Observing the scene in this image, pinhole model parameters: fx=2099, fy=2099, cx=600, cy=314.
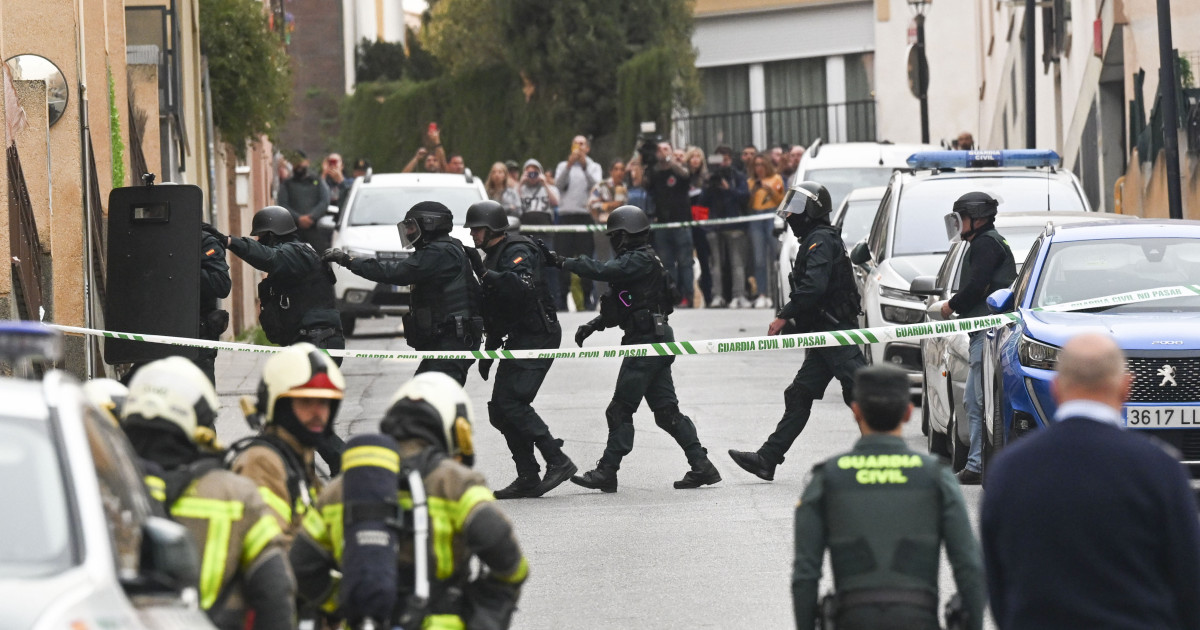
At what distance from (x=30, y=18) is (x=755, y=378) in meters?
6.96

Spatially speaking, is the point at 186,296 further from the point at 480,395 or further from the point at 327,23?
the point at 327,23

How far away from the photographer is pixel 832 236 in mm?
12828

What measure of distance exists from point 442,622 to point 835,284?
24.7ft

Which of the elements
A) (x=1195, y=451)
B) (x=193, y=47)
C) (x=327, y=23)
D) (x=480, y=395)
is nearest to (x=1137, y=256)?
(x=1195, y=451)

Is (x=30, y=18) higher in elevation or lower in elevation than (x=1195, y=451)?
higher

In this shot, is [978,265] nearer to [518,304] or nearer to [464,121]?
[518,304]

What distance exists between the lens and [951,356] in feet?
43.0

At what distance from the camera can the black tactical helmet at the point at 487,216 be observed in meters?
12.0

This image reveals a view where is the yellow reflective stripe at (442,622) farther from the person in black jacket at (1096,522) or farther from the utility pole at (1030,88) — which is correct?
the utility pole at (1030,88)

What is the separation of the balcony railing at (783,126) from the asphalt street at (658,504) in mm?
30633

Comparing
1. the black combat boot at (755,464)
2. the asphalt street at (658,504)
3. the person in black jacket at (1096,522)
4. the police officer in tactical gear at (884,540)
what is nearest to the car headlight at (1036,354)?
the asphalt street at (658,504)

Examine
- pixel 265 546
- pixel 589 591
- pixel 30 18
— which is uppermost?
pixel 30 18

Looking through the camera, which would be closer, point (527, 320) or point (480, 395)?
point (527, 320)

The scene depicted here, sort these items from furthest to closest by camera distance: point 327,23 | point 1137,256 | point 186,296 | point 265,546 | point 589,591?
point 327,23 < point 186,296 < point 1137,256 < point 589,591 < point 265,546
